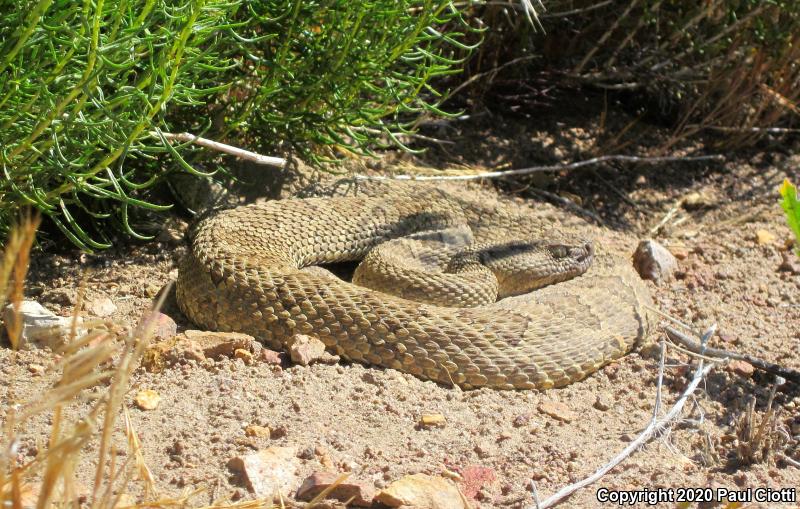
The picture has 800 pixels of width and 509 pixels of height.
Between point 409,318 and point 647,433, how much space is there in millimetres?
1190

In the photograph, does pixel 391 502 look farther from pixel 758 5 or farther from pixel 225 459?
pixel 758 5

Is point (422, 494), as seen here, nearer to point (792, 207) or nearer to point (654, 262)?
Result: point (792, 207)

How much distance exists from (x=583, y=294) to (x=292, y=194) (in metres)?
2.04

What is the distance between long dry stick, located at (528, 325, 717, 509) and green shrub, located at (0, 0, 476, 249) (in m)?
2.05

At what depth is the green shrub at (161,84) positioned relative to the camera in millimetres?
3707

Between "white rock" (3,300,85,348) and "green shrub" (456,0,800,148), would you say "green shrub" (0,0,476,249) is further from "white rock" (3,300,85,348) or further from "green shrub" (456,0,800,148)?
"green shrub" (456,0,800,148)

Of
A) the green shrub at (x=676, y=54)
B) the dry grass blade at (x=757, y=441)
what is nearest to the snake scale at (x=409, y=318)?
the dry grass blade at (x=757, y=441)

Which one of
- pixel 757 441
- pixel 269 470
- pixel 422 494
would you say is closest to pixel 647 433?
pixel 757 441

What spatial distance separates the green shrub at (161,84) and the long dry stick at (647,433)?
80.7 inches

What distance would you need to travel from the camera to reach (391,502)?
3.27 m

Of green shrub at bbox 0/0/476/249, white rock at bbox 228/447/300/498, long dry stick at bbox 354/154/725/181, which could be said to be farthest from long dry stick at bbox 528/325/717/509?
long dry stick at bbox 354/154/725/181

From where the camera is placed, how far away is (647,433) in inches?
157

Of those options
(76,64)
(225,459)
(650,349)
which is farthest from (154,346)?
(650,349)

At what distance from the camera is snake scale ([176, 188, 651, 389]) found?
438cm
